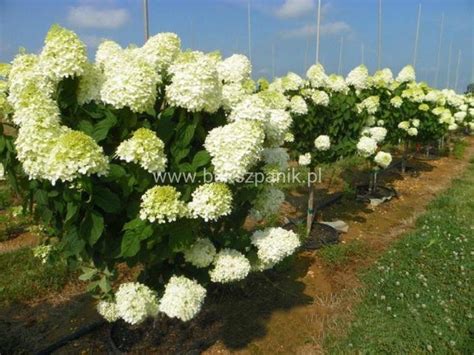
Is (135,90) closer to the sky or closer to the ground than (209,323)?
closer to the sky

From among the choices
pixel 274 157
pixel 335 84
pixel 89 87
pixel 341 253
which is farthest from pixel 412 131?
pixel 89 87

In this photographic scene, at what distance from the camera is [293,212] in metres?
7.07

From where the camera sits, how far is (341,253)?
5.43 meters

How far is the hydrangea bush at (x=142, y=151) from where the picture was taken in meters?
2.24

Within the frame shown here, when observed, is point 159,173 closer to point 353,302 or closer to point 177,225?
point 177,225

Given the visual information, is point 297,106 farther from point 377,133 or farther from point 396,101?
point 396,101

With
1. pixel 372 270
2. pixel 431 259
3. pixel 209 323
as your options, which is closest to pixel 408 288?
pixel 372 270

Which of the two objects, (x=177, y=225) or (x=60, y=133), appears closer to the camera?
(x=60, y=133)

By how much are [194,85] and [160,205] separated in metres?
0.71

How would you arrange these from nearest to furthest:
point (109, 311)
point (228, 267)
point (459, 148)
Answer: point (228, 267) → point (109, 311) → point (459, 148)

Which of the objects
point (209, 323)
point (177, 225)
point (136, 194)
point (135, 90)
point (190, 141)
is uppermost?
point (135, 90)

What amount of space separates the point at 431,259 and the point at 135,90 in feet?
14.5

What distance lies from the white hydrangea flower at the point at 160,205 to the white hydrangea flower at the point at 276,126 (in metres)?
0.95

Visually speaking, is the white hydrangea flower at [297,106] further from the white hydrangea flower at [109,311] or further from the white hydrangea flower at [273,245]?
the white hydrangea flower at [109,311]
